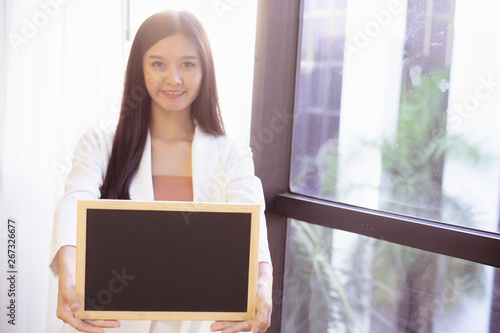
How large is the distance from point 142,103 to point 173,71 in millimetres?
156

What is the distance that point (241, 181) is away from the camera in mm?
1637

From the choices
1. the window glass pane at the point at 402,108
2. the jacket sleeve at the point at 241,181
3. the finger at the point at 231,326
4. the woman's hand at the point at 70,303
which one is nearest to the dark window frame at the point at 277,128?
the window glass pane at the point at 402,108

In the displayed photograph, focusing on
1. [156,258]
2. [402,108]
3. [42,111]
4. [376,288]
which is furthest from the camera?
[42,111]

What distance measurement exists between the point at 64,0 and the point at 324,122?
1245 millimetres

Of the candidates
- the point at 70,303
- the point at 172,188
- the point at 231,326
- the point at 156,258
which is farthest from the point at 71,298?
the point at 172,188

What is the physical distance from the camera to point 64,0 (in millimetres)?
2393

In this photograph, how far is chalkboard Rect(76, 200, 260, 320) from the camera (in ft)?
3.86

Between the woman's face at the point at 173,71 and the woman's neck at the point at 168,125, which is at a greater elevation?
the woman's face at the point at 173,71

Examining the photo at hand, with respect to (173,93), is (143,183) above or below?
below

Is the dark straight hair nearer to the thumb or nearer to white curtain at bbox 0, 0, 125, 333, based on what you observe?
the thumb

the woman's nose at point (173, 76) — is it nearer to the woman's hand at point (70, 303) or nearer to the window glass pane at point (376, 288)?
the woman's hand at point (70, 303)

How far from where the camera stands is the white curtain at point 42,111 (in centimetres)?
240

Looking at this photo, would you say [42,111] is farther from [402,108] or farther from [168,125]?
[402,108]

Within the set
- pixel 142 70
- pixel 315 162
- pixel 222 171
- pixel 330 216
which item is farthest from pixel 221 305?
pixel 315 162
